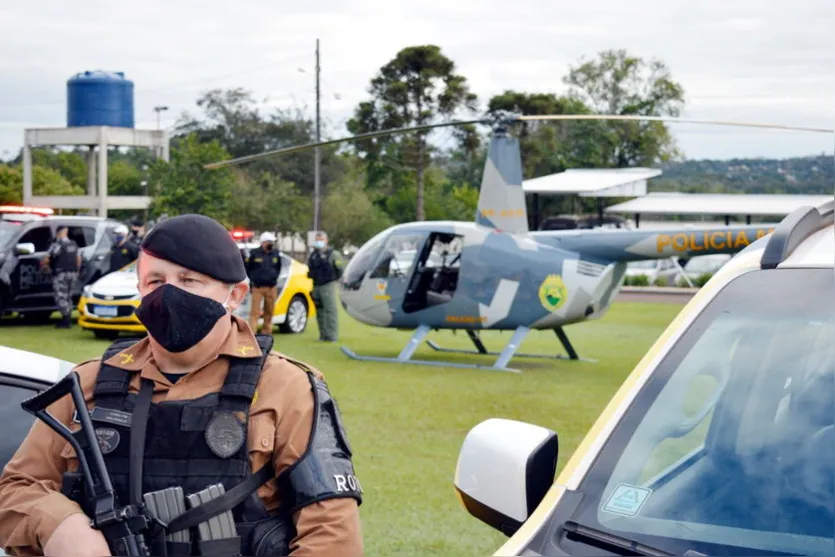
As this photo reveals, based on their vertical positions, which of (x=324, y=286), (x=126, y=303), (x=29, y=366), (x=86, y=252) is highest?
(x=29, y=366)

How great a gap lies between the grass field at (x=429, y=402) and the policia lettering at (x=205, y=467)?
164 inches

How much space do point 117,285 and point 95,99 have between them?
40352 mm

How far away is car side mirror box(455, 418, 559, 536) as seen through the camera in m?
2.62

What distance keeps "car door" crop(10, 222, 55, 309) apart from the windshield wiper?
1960 cm

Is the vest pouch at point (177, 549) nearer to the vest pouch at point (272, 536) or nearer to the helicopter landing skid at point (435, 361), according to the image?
the vest pouch at point (272, 536)

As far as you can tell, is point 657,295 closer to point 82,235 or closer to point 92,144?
point 82,235

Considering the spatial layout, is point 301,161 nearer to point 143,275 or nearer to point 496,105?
point 496,105

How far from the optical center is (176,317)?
9.26ft

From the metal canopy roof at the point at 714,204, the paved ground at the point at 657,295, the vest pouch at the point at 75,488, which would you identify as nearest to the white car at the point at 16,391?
the vest pouch at the point at 75,488

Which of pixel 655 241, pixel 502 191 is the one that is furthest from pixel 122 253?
pixel 655 241

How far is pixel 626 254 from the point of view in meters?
16.8

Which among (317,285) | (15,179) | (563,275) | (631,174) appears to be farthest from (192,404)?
(15,179)

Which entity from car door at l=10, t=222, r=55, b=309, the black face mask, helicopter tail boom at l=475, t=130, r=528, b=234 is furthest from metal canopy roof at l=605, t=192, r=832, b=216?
the black face mask

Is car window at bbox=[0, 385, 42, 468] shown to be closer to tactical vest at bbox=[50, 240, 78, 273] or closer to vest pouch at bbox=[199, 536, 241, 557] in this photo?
vest pouch at bbox=[199, 536, 241, 557]
